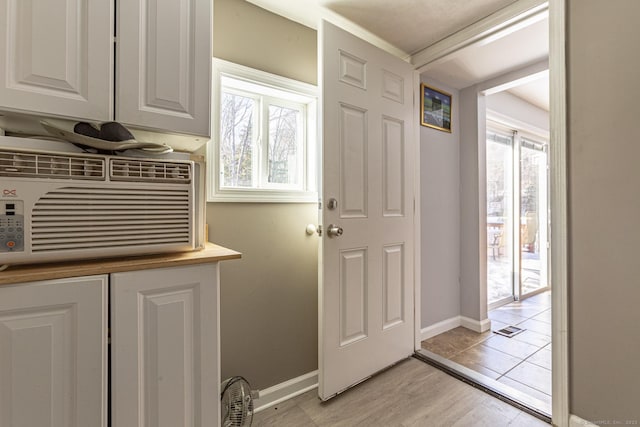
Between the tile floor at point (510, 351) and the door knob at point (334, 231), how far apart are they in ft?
4.49

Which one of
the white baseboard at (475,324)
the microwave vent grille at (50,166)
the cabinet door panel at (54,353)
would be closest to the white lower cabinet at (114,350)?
the cabinet door panel at (54,353)

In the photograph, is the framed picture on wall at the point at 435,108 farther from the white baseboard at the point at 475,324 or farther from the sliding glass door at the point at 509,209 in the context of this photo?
the white baseboard at the point at 475,324

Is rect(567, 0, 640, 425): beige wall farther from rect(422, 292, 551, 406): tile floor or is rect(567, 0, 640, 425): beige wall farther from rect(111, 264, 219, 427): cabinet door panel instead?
rect(111, 264, 219, 427): cabinet door panel

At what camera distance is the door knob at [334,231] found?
1598 mm

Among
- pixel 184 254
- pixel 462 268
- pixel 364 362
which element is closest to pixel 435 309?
pixel 462 268

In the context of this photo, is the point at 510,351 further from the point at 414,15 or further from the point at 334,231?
the point at 414,15

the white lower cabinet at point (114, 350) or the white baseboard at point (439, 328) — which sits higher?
the white lower cabinet at point (114, 350)

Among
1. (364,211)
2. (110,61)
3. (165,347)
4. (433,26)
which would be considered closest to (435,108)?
(433,26)

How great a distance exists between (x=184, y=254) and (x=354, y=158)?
3.69ft

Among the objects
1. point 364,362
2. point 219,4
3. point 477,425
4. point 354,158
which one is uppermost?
point 219,4

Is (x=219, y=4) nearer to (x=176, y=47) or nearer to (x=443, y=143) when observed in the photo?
(x=176, y=47)

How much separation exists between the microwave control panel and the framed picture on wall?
2425 mm

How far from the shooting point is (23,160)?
73 cm

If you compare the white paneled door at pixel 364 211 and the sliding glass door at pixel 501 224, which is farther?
the sliding glass door at pixel 501 224
